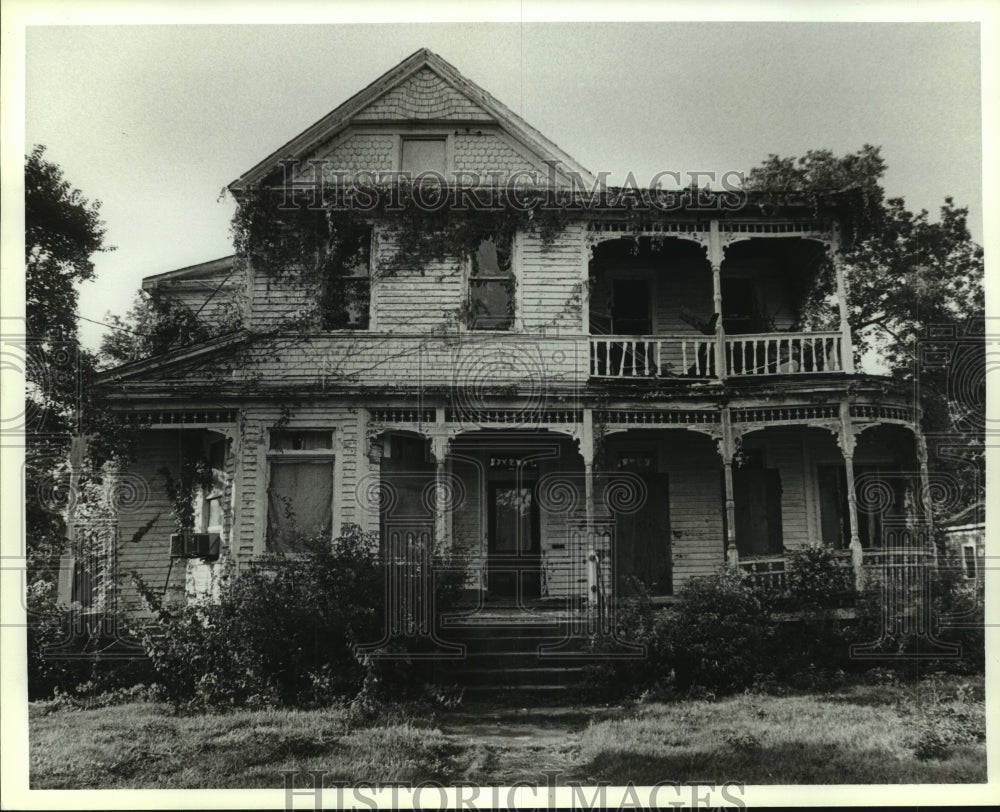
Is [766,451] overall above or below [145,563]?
above

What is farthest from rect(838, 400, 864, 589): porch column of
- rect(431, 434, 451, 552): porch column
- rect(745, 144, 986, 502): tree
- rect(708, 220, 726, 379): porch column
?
rect(431, 434, 451, 552): porch column

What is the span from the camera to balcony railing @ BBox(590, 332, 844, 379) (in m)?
12.3

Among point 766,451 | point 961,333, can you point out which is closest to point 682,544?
point 766,451

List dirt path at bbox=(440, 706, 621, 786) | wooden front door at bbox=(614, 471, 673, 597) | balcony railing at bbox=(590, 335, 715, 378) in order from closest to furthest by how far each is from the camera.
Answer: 1. dirt path at bbox=(440, 706, 621, 786)
2. balcony railing at bbox=(590, 335, 715, 378)
3. wooden front door at bbox=(614, 471, 673, 597)

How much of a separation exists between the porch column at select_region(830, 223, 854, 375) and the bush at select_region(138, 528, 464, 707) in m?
6.64

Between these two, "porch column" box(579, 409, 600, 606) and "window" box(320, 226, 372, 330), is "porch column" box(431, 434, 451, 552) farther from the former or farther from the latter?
"window" box(320, 226, 372, 330)

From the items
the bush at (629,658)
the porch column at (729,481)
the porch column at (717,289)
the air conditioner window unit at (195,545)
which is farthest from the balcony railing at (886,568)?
the air conditioner window unit at (195,545)

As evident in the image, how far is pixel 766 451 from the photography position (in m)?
13.2

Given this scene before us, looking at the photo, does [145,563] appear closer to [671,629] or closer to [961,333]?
[671,629]

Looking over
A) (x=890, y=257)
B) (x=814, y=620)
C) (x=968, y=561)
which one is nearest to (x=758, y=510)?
(x=814, y=620)

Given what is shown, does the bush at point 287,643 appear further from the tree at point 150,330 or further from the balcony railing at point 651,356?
the balcony railing at point 651,356

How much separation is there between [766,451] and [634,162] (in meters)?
4.95

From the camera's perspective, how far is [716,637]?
33.7ft

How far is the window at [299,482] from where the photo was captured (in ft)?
38.1
